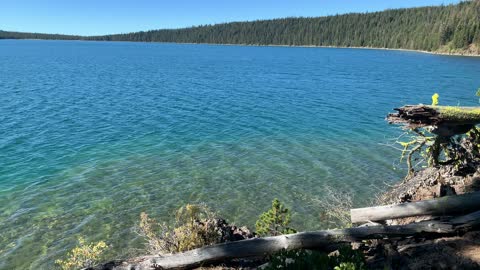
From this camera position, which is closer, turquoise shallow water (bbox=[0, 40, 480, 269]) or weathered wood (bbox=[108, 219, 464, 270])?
weathered wood (bbox=[108, 219, 464, 270])

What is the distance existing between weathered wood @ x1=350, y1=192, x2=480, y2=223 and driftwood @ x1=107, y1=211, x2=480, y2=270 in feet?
1.01

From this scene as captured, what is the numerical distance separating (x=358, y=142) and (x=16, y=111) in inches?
1066

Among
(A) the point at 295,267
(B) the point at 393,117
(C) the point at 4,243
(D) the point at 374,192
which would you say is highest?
(B) the point at 393,117

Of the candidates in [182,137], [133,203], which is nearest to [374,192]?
[133,203]

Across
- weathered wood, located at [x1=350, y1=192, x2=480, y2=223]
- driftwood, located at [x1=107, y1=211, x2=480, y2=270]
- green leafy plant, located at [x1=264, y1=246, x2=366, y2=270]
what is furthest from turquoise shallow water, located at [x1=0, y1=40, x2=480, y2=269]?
green leafy plant, located at [x1=264, y1=246, x2=366, y2=270]

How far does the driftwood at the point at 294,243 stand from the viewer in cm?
779

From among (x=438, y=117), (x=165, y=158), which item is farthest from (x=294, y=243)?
(x=165, y=158)

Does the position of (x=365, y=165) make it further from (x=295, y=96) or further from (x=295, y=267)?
(x=295, y=96)

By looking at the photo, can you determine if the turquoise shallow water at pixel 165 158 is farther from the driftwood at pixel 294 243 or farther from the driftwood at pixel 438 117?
the driftwood at pixel 438 117

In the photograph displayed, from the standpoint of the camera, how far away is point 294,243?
781cm

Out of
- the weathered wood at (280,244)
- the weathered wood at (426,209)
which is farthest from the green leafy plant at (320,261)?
the weathered wood at (426,209)

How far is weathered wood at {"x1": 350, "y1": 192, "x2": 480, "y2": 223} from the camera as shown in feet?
26.9

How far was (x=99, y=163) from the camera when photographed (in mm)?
20312

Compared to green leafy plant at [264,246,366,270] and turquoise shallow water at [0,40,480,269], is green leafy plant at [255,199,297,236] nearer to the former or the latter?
green leafy plant at [264,246,366,270]
